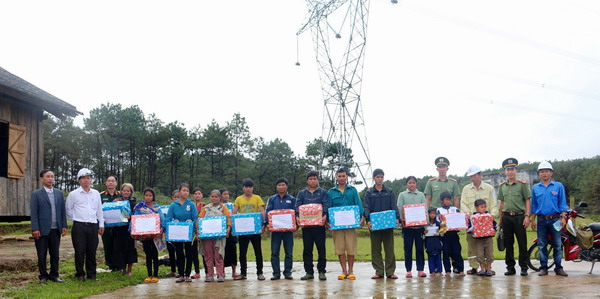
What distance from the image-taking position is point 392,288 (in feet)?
24.5

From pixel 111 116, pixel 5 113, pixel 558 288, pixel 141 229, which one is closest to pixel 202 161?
pixel 111 116

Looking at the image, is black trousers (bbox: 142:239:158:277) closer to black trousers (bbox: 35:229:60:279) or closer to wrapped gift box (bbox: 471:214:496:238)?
black trousers (bbox: 35:229:60:279)

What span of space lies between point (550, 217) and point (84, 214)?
830 cm

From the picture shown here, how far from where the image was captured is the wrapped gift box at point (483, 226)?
29.3 feet

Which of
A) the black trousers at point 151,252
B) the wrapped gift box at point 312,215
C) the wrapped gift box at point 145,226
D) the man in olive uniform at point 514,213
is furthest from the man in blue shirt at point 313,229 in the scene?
the man in olive uniform at point 514,213

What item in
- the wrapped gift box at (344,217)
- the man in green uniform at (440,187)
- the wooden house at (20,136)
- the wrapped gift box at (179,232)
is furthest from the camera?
the wooden house at (20,136)

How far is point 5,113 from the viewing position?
44.3ft

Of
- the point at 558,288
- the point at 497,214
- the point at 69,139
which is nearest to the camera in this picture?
the point at 558,288

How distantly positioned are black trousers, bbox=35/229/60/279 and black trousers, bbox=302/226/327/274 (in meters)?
4.31

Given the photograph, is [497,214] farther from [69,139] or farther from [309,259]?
[69,139]

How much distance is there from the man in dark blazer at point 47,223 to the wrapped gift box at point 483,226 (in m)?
7.28

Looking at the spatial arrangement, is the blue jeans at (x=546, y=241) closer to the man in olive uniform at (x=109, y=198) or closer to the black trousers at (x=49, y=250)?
the man in olive uniform at (x=109, y=198)

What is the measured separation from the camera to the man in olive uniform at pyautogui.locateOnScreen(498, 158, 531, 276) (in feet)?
29.7

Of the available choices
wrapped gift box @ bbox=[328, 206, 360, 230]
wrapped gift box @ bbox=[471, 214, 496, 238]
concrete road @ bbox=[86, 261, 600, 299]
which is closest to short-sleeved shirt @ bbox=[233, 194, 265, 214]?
concrete road @ bbox=[86, 261, 600, 299]
